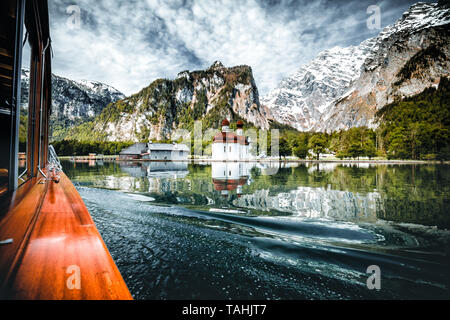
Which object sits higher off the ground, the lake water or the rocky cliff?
the rocky cliff

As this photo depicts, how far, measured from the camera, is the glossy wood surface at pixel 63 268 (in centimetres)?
119

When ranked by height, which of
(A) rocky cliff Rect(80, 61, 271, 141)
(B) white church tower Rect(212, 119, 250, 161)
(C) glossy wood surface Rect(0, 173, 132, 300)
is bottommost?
(C) glossy wood surface Rect(0, 173, 132, 300)

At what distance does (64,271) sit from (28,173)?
25.8 feet

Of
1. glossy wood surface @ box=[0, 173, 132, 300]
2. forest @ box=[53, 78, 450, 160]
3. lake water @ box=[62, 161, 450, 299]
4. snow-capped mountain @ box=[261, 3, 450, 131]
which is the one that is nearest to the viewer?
glossy wood surface @ box=[0, 173, 132, 300]

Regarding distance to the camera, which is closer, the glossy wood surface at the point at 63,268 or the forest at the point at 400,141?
the glossy wood surface at the point at 63,268

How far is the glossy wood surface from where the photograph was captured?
1187mm

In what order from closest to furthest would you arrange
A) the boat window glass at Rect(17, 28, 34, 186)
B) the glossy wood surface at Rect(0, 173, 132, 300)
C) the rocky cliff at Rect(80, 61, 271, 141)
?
the glossy wood surface at Rect(0, 173, 132, 300) → the boat window glass at Rect(17, 28, 34, 186) → the rocky cliff at Rect(80, 61, 271, 141)

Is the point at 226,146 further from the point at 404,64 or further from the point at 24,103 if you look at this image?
the point at 404,64

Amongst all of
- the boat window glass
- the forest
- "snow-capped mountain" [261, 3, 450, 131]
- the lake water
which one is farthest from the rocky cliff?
the lake water

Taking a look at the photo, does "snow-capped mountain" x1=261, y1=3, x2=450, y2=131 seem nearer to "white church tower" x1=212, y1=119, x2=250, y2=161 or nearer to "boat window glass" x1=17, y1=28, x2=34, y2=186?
"white church tower" x1=212, y1=119, x2=250, y2=161

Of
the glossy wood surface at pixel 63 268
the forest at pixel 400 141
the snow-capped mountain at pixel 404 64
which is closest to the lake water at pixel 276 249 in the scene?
the glossy wood surface at pixel 63 268

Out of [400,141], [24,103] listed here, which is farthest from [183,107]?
[24,103]

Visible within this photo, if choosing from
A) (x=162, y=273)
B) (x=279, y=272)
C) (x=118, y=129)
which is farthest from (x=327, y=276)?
Result: (x=118, y=129)

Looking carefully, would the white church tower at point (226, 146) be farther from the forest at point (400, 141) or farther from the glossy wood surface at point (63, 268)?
the glossy wood surface at point (63, 268)
